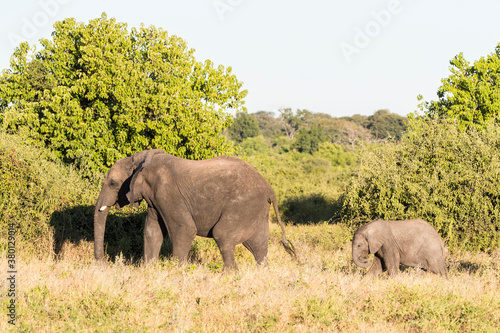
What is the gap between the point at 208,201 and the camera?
30.0 ft

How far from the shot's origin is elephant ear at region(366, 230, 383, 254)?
1013cm

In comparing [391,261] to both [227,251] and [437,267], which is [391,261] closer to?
[437,267]

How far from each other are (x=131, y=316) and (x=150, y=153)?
3853 mm

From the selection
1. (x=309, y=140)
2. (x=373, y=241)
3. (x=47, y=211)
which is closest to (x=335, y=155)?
(x=309, y=140)

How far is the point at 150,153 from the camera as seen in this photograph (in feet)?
31.5

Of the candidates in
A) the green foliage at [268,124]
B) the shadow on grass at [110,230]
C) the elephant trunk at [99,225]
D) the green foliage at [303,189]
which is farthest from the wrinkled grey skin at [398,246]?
the green foliage at [268,124]

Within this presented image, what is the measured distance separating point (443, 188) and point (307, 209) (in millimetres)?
12898

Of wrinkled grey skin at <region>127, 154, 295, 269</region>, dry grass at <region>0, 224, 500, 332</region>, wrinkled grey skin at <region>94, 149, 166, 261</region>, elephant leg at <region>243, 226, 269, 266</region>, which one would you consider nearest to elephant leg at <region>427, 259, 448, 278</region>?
dry grass at <region>0, 224, 500, 332</region>

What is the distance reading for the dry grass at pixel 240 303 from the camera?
6289 millimetres

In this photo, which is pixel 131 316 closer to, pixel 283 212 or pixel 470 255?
pixel 470 255

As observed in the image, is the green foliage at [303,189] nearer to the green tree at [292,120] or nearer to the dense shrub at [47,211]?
the dense shrub at [47,211]

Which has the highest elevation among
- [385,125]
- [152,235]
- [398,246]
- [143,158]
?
[385,125]

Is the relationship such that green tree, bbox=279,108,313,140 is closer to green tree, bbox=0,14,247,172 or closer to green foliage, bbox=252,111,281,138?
green foliage, bbox=252,111,281,138

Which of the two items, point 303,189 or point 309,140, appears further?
point 309,140
